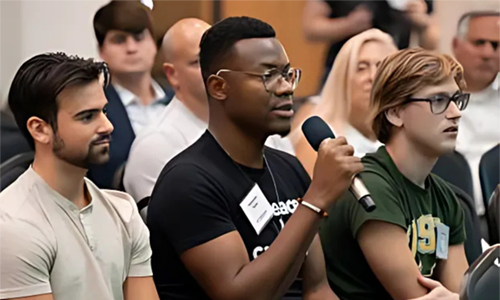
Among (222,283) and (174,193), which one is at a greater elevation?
(174,193)

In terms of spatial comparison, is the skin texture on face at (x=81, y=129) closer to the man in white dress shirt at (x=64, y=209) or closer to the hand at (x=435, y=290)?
the man in white dress shirt at (x=64, y=209)

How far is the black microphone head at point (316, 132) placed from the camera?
1831mm

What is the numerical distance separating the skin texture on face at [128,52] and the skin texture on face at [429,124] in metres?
1.25

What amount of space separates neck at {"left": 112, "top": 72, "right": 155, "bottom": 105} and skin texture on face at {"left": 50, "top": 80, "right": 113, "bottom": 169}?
4.28 feet

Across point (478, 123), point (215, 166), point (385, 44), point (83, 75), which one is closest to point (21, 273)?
point (83, 75)

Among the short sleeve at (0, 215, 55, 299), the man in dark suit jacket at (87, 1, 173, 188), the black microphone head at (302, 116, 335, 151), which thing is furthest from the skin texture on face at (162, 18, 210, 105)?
the short sleeve at (0, 215, 55, 299)

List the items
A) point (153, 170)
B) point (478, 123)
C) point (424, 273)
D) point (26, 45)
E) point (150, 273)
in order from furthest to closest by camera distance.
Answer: point (478, 123) < point (26, 45) < point (153, 170) < point (424, 273) < point (150, 273)

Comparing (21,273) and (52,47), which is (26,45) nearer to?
(52,47)

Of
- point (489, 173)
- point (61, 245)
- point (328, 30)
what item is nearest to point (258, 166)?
point (61, 245)

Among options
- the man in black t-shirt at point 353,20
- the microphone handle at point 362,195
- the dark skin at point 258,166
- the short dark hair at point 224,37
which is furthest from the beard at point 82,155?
the man in black t-shirt at point 353,20

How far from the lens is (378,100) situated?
221cm

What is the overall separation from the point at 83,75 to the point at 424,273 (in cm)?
99

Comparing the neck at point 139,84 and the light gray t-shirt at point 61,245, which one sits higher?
the light gray t-shirt at point 61,245

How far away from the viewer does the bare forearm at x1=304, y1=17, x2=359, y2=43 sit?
338cm
